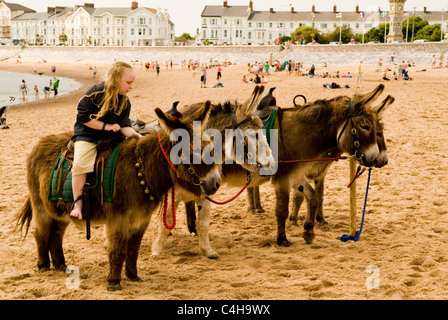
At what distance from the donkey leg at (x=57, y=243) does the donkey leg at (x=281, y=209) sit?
128 inches

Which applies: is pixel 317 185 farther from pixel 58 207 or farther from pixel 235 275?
pixel 58 207

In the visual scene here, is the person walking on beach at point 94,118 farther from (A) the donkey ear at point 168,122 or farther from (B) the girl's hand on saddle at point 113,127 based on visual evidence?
(A) the donkey ear at point 168,122

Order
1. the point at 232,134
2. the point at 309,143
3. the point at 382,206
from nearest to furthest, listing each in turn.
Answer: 1. the point at 232,134
2. the point at 309,143
3. the point at 382,206

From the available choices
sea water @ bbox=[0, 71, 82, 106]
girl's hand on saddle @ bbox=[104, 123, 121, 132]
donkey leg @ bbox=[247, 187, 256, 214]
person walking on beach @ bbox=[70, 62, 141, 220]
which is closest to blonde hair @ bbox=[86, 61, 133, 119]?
person walking on beach @ bbox=[70, 62, 141, 220]

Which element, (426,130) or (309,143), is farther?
(426,130)

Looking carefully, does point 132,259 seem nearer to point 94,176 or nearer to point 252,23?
point 94,176

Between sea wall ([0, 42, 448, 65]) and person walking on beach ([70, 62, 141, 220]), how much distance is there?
7446cm

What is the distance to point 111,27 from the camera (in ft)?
484

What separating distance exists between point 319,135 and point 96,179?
3545 millimetres

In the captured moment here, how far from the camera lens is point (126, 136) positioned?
548 centimetres

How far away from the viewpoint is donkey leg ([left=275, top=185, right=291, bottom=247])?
7125mm

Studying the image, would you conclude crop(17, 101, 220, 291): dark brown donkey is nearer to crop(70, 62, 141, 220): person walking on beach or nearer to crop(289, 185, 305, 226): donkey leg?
crop(70, 62, 141, 220): person walking on beach

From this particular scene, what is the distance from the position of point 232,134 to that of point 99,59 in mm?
120265

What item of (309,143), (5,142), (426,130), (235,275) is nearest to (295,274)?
(235,275)
